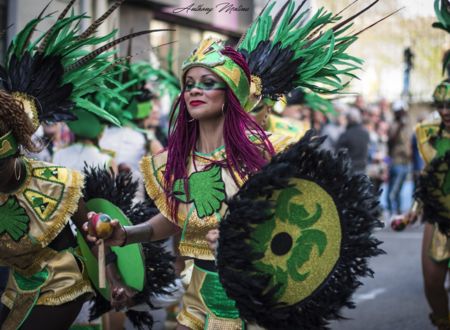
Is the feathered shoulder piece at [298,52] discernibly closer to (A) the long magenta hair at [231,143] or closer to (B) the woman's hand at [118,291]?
(A) the long magenta hair at [231,143]

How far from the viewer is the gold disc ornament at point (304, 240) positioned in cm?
369

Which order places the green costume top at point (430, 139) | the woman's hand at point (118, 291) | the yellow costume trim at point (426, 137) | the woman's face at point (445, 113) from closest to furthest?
the woman's hand at point (118, 291) → the woman's face at point (445, 113) → the green costume top at point (430, 139) → the yellow costume trim at point (426, 137)

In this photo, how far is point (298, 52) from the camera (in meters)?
4.78

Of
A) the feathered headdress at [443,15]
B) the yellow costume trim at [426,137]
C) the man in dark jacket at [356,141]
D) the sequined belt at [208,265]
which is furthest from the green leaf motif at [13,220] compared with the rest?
the man in dark jacket at [356,141]

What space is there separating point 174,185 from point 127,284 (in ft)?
2.42

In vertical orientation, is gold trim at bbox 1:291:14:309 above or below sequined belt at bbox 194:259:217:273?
below

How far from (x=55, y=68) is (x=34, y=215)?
2.83 feet

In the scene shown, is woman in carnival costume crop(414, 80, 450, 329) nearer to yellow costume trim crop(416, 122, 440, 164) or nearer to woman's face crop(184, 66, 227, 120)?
yellow costume trim crop(416, 122, 440, 164)

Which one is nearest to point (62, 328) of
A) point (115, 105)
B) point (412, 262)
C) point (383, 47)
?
point (115, 105)

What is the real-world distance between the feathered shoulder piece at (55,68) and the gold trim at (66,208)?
1.48 ft

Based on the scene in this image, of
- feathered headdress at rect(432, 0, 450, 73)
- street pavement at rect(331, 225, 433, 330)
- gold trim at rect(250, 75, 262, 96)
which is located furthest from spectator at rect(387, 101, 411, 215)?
gold trim at rect(250, 75, 262, 96)

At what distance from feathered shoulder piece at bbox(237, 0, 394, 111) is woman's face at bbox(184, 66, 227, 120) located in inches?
19.2

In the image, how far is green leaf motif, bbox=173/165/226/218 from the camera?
4.12 metres

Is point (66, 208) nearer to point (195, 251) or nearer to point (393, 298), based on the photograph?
point (195, 251)
